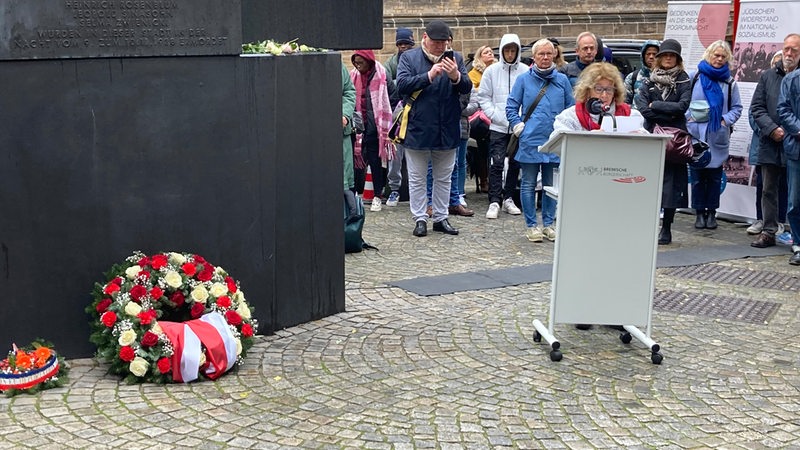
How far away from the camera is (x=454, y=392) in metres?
5.71

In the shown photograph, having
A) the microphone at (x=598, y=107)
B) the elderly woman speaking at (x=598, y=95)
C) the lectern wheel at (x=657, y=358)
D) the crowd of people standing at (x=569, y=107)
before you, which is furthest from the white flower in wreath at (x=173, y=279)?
the crowd of people standing at (x=569, y=107)

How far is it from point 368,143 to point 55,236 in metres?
6.53

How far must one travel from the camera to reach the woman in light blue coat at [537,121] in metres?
10.2

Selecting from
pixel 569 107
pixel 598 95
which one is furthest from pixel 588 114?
pixel 569 107

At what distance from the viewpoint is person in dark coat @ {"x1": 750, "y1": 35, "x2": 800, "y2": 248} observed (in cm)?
997

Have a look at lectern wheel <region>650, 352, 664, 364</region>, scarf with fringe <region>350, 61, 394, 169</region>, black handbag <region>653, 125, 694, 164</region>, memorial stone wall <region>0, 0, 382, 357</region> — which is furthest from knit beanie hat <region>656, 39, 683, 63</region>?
lectern wheel <region>650, 352, 664, 364</region>

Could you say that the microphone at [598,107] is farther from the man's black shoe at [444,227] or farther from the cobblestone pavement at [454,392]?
the man's black shoe at [444,227]

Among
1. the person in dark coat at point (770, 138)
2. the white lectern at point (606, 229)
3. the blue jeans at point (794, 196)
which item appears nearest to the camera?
the white lectern at point (606, 229)

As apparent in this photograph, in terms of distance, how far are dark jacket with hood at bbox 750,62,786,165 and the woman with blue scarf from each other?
650 mm

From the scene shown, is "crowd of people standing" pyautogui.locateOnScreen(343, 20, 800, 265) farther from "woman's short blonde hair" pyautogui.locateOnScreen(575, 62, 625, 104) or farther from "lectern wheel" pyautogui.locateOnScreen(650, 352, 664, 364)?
"lectern wheel" pyautogui.locateOnScreen(650, 352, 664, 364)

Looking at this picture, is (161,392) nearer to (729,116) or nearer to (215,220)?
(215,220)

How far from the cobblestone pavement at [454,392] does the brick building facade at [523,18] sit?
1887 cm

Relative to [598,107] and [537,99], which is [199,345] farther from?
[537,99]

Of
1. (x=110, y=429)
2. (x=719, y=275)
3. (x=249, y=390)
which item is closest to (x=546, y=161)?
(x=719, y=275)
